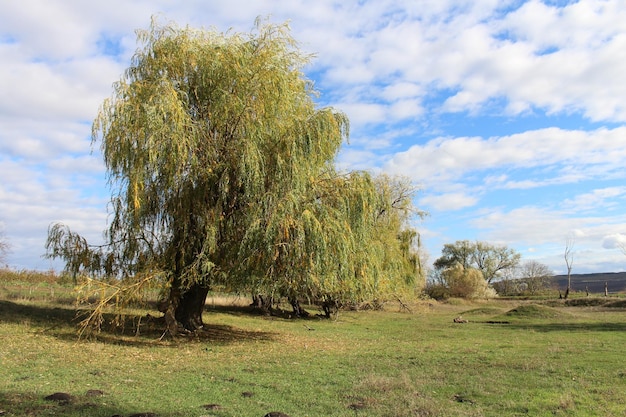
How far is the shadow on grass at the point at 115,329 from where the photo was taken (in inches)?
598

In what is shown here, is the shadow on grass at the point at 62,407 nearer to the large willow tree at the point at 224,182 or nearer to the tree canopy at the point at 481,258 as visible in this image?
the large willow tree at the point at 224,182

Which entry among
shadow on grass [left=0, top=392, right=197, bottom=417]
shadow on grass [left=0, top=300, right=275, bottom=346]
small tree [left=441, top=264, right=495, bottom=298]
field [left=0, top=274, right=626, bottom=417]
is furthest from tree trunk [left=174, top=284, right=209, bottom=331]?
small tree [left=441, top=264, right=495, bottom=298]

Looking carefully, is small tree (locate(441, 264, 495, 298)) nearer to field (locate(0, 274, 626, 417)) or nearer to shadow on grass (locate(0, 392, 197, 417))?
field (locate(0, 274, 626, 417))

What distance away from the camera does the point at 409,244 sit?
3250cm

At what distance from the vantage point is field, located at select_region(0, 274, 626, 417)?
731 centimetres

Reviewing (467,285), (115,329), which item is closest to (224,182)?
(115,329)

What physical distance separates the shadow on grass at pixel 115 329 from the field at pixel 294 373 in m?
0.08

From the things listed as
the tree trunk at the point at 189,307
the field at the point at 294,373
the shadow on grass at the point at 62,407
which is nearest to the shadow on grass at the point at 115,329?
the field at the point at 294,373

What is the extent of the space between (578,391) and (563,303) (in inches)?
1815

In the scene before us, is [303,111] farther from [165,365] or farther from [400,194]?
[400,194]

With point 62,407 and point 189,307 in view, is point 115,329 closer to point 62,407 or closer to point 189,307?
point 189,307

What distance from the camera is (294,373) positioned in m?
10.7

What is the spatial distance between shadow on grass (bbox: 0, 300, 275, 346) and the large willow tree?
1.28 meters

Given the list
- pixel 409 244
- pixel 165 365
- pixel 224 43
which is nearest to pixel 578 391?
pixel 165 365
